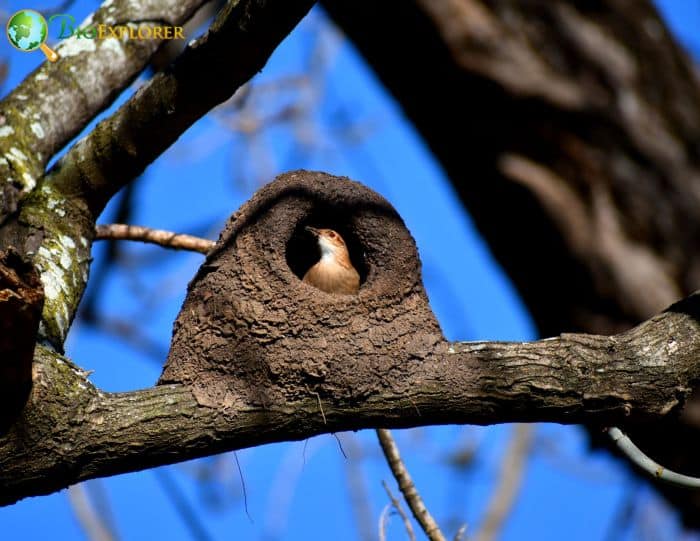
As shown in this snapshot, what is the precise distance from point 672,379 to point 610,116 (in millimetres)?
3588

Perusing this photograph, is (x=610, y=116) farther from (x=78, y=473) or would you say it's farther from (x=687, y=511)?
(x=78, y=473)

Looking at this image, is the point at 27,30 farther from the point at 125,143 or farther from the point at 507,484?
the point at 507,484

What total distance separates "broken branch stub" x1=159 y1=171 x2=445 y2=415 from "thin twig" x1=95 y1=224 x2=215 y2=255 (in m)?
0.67

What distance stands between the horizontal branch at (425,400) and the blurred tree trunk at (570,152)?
121 inches

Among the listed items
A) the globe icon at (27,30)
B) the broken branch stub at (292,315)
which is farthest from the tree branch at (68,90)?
the broken branch stub at (292,315)

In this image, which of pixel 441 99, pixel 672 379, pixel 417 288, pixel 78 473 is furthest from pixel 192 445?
pixel 441 99

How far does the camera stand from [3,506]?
139 inches

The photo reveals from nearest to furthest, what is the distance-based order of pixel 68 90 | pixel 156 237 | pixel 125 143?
pixel 125 143 → pixel 68 90 → pixel 156 237

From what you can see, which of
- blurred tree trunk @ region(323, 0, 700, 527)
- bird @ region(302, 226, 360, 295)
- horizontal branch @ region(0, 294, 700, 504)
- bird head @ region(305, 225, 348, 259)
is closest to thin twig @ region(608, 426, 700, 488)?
horizontal branch @ region(0, 294, 700, 504)

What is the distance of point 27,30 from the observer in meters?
5.95

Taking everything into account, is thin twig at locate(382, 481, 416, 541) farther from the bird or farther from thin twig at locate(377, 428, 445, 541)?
the bird

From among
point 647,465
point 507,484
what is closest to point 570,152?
point 647,465

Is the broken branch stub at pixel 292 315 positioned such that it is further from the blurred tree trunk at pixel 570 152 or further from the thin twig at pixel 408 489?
the blurred tree trunk at pixel 570 152

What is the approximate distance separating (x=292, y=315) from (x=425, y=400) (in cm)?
70
